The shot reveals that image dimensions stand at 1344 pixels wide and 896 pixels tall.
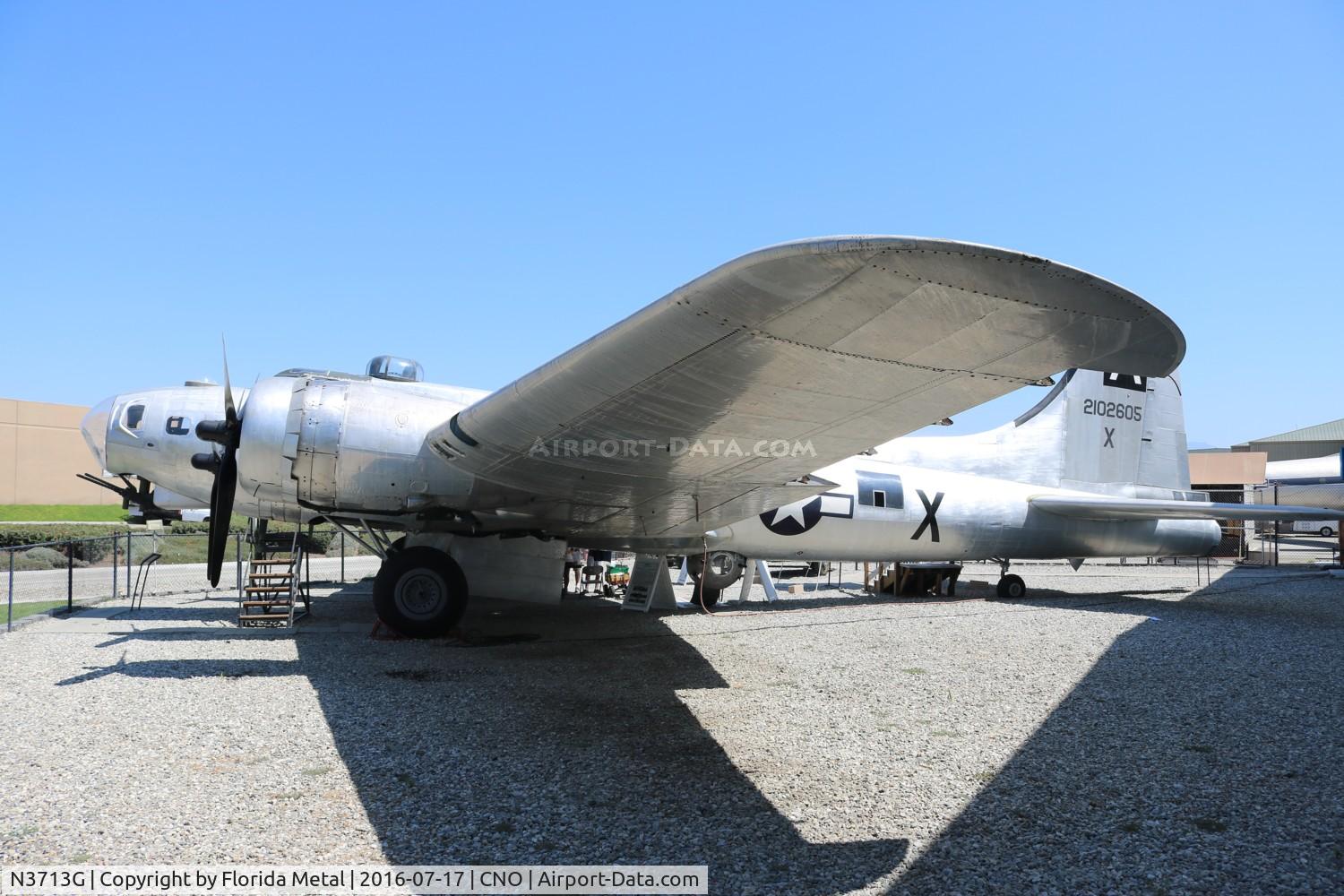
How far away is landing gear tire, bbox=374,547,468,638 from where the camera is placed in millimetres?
8531

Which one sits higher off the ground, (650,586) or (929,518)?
(929,518)

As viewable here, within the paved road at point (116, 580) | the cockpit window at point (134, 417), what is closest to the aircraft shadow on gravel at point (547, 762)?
the cockpit window at point (134, 417)

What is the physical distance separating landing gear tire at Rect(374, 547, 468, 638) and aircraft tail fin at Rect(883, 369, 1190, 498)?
8.99 m

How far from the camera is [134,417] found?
367 inches

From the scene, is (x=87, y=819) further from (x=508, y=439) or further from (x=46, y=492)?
(x=46, y=492)

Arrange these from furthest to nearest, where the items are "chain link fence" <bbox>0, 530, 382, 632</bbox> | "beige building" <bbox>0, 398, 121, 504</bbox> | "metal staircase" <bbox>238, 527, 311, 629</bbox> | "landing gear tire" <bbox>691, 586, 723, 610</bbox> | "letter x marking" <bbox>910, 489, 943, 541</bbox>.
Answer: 1. "beige building" <bbox>0, 398, 121, 504</bbox>
2. "landing gear tire" <bbox>691, 586, 723, 610</bbox>
3. "letter x marking" <bbox>910, 489, 943, 541</bbox>
4. "chain link fence" <bbox>0, 530, 382, 632</bbox>
5. "metal staircase" <bbox>238, 527, 311, 629</bbox>

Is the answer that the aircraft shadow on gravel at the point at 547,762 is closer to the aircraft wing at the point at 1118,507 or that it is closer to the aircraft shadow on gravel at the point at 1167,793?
the aircraft shadow on gravel at the point at 1167,793

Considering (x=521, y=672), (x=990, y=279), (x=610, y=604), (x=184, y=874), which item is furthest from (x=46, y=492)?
(x=990, y=279)

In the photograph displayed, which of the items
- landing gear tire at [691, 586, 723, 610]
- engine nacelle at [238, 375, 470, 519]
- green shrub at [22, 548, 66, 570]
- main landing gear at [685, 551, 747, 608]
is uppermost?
engine nacelle at [238, 375, 470, 519]

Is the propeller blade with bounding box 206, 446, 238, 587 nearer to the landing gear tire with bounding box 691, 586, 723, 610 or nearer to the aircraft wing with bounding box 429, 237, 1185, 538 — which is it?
the aircraft wing with bounding box 429, 237, 1185, 538

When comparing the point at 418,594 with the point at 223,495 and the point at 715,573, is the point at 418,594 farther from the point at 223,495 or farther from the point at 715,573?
the point at 715,573
